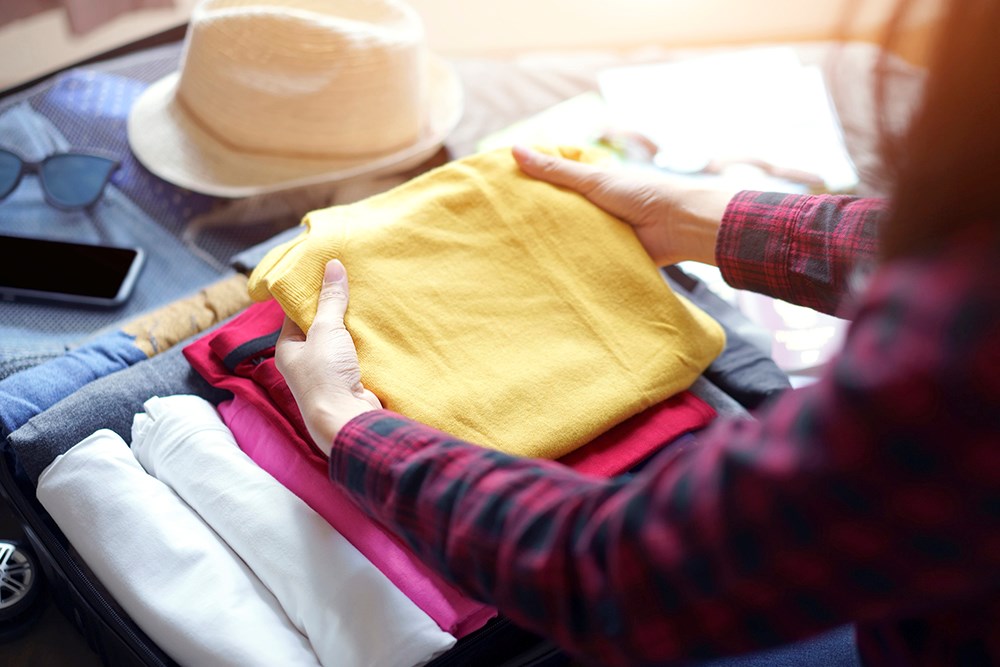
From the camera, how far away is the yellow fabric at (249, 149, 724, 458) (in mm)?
740

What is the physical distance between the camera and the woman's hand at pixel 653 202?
869mm

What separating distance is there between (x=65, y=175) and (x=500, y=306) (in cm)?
61

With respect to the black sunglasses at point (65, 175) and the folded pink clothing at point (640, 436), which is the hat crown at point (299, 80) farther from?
the folded pink clothing at point (640, 436)

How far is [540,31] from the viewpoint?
2047 millimetres

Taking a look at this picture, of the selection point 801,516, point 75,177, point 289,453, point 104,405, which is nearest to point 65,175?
point 75,177

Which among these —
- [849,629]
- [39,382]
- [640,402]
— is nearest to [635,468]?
[640,402]

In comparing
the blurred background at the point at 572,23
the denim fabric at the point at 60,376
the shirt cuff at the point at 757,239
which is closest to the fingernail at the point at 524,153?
the shirt cuff at the point at 757,239

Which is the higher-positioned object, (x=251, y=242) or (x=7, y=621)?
(x=251, y=242)

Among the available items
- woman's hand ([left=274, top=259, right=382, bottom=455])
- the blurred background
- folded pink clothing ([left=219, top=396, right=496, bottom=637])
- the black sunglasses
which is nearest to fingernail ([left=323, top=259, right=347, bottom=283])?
woman's hand ([left=274, top=259, right=382, bottom=455])

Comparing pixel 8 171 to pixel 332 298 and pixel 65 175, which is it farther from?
pixel 332 298

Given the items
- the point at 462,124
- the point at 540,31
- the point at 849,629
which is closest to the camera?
the point at 849,629

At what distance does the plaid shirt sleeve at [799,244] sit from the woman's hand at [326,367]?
37 cm

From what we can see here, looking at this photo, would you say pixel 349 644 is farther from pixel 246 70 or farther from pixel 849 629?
pixel 246 70

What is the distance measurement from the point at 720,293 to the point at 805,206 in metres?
0.26
